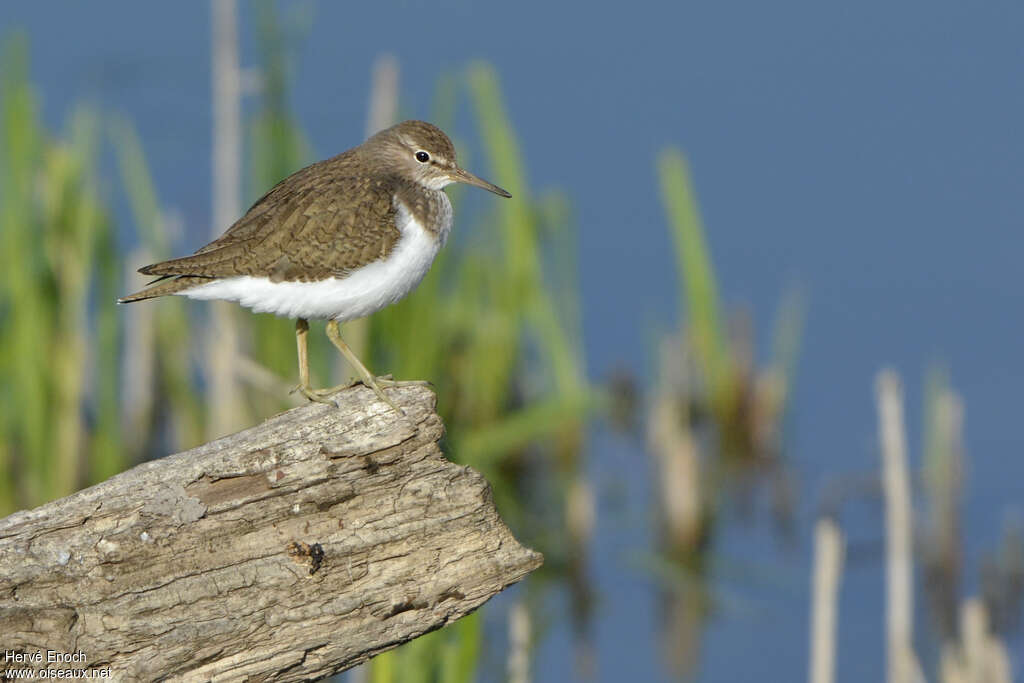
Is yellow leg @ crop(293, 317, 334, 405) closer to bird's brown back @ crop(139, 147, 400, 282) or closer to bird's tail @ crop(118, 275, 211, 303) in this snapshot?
bird's brown back @ crop(139, 147, 400, 282)

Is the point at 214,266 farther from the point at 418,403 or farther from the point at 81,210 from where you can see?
the point at 81,210

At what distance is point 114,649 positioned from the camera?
14.5ft

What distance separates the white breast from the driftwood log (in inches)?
44.5

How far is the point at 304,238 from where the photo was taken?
5934 millimetres

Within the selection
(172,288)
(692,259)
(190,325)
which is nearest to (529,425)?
(692,259)

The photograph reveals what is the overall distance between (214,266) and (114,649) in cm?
189

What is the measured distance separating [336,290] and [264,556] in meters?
1.65

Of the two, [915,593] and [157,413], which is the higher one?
[157,413]

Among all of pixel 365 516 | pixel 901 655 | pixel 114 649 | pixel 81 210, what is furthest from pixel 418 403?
pixel 81 210

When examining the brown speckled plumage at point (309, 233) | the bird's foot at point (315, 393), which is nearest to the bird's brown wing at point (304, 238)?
the brown speckled plumage at point (309, 233)

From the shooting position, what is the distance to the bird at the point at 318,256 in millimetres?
5867

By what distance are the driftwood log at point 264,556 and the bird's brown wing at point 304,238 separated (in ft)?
3.86

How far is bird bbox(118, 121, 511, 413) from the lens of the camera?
5.87 metres

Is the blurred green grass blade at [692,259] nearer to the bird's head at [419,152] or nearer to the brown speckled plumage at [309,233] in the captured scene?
the bird's head at [419,152]
